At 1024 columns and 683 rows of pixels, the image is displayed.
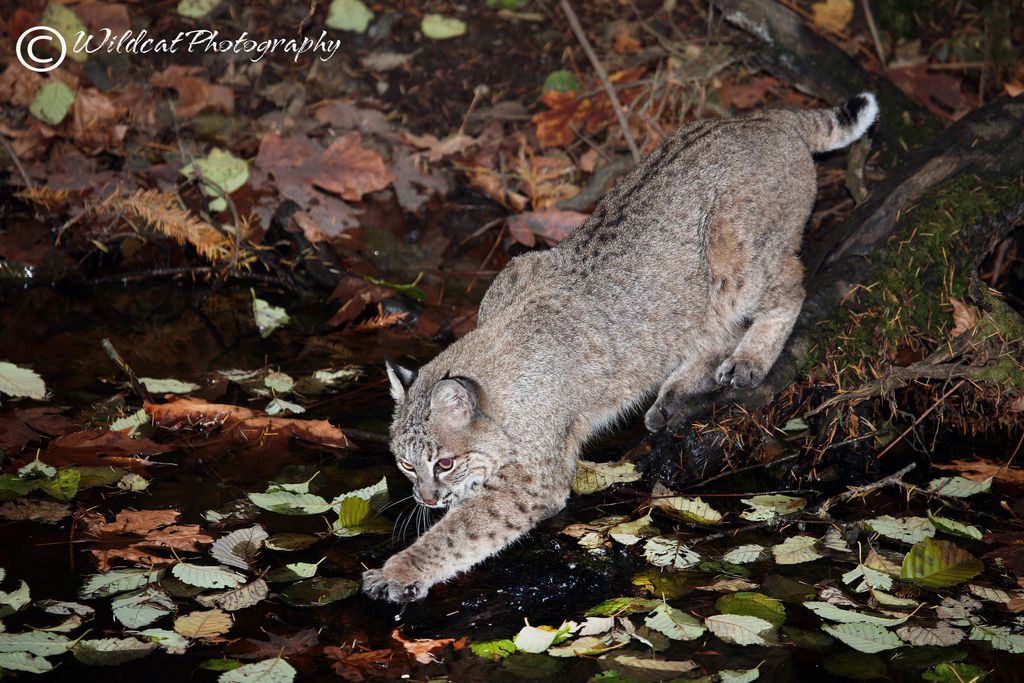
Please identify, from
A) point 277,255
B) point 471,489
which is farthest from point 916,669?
point 277,255

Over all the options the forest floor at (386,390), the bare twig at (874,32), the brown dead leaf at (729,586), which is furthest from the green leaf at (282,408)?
the bare twig at (874,32)

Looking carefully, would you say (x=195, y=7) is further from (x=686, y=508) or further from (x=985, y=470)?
(x=985, y=470)

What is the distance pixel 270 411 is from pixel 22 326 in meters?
2.07

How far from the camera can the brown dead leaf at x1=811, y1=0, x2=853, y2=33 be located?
8.55m

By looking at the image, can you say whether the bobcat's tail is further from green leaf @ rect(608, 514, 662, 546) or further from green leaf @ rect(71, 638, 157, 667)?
green leaf @ rect(71, 638, 157, 667)

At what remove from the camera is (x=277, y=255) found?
723 centimetres

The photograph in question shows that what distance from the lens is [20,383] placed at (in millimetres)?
5746

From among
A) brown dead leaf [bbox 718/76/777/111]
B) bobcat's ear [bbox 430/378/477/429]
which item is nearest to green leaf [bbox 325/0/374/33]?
brown dead leaf [bbox 718/76/777/111]

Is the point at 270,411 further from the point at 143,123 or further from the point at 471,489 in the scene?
the point at 143,123

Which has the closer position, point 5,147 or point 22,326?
point 22,326

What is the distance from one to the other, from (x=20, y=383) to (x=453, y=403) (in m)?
2.70

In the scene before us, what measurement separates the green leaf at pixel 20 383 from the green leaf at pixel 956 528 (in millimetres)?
4723

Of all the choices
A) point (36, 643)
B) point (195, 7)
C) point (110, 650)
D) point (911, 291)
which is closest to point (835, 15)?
point (911, 291)

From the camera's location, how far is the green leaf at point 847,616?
161 inches
